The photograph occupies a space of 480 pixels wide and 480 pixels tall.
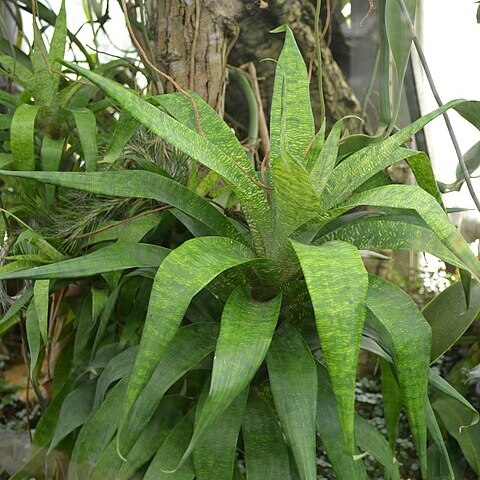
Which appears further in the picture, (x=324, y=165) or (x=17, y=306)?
(x=17, y=306)

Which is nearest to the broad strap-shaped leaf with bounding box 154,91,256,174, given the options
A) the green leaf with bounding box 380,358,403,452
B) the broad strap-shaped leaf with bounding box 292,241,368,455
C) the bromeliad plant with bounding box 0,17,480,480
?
the bromeliad plant with bounding box 0,17,480,480

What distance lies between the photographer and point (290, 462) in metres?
0.79

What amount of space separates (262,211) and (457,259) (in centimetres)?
20

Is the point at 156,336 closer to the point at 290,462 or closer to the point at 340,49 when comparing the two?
the point at 290,462

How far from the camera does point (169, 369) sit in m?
0.72

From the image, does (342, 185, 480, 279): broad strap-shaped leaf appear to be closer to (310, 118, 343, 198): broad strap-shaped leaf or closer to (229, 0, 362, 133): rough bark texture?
(310, 118, 343, 198): broad strap-shaped leaf

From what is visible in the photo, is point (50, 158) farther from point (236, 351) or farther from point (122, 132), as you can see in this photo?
point (236, 351)

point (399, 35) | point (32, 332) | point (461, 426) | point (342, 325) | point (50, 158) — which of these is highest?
point (399, 35)

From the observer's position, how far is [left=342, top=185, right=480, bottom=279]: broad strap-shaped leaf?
63 centimetres

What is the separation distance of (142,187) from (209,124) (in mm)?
112

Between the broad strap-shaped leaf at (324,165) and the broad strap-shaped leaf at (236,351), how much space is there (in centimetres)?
13

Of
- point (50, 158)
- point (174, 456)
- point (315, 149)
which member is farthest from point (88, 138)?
point (174, 456)

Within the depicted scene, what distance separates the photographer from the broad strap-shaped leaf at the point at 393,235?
71cm

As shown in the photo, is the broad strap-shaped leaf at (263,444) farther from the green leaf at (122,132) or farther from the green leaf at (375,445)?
the green leaf at (122,132)
